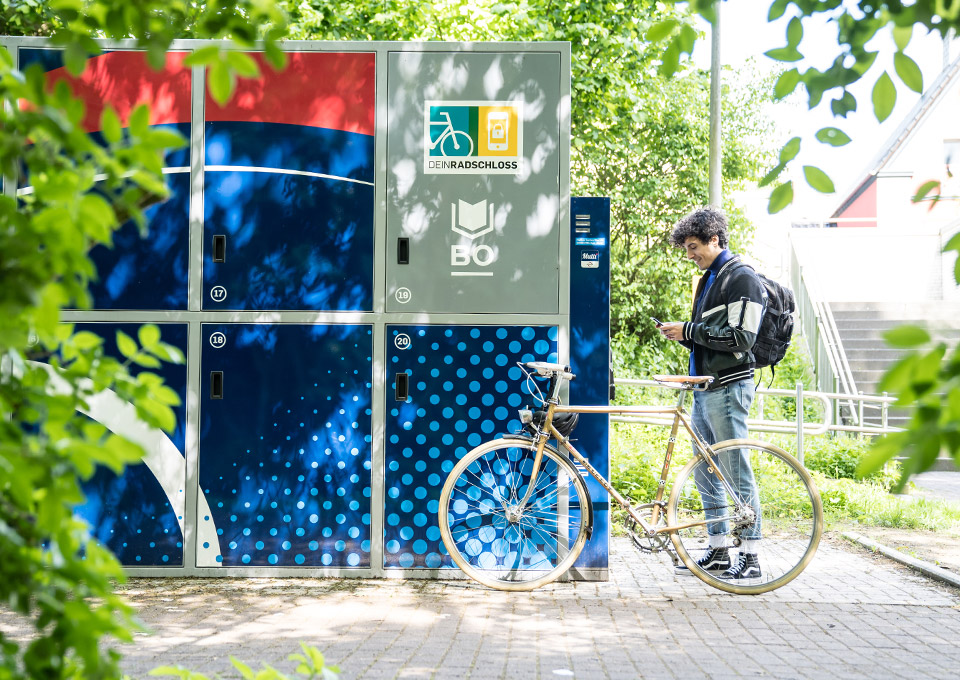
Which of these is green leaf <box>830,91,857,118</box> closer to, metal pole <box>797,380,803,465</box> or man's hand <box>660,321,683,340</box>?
man's hand <box>660,321,683,340</box>

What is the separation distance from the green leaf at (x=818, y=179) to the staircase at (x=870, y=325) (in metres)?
11.8

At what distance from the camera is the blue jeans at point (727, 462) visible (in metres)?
5.10

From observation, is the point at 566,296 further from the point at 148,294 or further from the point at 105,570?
the point at 105,570

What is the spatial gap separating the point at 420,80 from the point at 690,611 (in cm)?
330

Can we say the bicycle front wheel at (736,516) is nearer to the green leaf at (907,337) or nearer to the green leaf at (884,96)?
the green leaf at (884,96)

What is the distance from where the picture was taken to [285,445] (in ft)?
17.4

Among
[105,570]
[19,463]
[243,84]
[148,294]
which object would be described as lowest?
Result: [105,570]

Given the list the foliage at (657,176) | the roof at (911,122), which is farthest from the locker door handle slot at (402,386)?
the roof at (911,122)

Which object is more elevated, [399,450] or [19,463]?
[19,463]

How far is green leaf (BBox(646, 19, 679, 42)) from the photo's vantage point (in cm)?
174

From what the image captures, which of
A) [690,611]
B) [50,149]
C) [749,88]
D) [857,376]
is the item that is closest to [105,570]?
[50,149]

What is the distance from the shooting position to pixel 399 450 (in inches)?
210

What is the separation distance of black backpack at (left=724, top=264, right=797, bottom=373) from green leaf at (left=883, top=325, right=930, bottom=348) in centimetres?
415

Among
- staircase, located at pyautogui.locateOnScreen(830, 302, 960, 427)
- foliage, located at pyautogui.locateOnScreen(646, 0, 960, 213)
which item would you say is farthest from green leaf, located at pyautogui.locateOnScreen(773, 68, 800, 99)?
staircase, located at pyautogui.locateOnScreen(830, 302, 960, 427)
